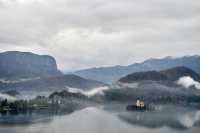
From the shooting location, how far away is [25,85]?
76188 mm

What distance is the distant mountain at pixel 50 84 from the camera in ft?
243

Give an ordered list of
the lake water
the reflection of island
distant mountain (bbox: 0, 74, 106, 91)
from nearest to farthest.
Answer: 1. the lake water
2. the reflection of island
3. distant mountain (bbox: 0, 74, 106, 91)

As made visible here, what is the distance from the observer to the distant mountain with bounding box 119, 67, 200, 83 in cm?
8806

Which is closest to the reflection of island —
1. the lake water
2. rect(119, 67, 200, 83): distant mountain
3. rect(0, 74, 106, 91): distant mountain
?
the lake water

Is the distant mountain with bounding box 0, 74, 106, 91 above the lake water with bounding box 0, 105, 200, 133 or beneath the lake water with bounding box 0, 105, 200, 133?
above

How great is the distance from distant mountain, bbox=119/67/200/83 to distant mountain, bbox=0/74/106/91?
38.1 feet

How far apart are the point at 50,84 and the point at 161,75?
28814 mm

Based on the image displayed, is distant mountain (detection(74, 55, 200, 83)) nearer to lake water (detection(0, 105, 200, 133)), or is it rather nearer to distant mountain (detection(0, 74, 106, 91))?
distant mountain (detection(0, 74, 106, 91))

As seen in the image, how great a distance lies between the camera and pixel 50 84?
78.1 meters

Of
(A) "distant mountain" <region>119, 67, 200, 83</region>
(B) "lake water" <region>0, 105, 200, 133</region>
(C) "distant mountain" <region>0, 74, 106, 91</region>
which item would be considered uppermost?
(A) "distant mountain" <region>119, 67, 200, 83</region>

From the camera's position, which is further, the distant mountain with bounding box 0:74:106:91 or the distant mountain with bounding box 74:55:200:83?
the distant mountain with bounding box 74:55:200:83

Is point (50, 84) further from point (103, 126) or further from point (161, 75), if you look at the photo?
point (103, 126)

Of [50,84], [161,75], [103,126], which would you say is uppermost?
[161,75]

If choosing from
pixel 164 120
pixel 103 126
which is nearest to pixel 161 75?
pixel 164 120
